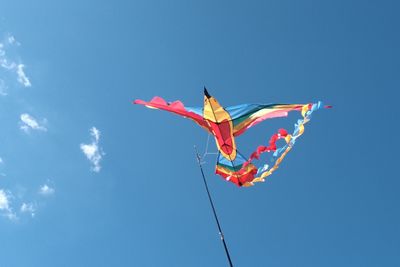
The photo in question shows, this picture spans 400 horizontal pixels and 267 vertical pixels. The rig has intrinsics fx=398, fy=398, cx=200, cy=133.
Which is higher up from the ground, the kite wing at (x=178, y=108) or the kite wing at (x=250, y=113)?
the kite wing at (x=178, y=108)

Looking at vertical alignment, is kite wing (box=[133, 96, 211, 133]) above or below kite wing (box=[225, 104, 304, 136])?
above

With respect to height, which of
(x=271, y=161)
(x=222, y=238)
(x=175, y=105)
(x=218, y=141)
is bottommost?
(x=222, y=238)

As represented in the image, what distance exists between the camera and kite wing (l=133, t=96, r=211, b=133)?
13.4 meters

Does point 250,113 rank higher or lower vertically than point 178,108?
lower

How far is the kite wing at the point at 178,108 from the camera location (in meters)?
13.4

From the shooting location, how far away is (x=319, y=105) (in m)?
12.0

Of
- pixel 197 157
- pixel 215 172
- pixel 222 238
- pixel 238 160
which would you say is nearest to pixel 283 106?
pixel 238 160

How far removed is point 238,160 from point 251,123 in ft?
4.97

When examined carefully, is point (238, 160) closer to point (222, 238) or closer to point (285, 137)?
point (285, 137)

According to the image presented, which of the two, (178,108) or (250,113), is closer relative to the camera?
(178,108)

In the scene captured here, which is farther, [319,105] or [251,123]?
[251,123]

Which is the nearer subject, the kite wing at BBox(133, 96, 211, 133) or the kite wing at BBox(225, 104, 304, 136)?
the kite wing at BBox(133, 96, 211, 133)

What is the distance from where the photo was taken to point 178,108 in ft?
44.6

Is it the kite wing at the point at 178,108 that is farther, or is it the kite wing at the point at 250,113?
the kite wing at the point at 250,113
